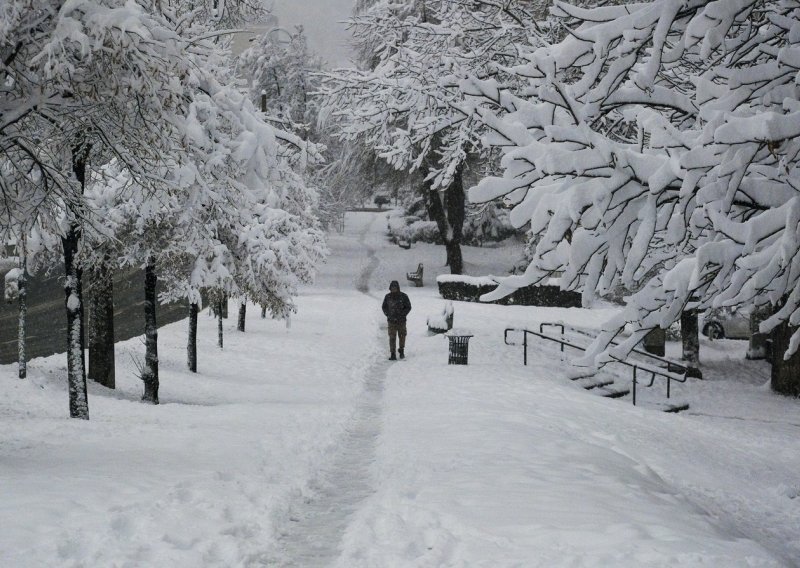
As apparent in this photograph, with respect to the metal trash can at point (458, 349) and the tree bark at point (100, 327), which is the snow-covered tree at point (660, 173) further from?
the metal trash can at point (458, 349)

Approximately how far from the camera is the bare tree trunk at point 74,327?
934cm

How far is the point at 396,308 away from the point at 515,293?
554 inches

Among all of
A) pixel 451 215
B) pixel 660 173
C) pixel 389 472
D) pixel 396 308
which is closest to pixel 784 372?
pixel 396 308

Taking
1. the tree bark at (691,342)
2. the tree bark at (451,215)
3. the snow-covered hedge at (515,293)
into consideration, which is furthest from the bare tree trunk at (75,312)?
the tree bark at (451,215)

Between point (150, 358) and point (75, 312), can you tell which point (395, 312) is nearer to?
point (150, 358)

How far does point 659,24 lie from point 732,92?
0.70 meters

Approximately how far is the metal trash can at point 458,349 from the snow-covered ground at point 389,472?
65cm

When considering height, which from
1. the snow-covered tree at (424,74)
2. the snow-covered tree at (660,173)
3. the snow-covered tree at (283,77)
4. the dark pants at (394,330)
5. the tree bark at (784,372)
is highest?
the snow-covered tree at (283,77)

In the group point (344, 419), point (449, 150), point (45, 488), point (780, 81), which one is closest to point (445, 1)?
point (449, 150)

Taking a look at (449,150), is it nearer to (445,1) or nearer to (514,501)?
(445,1)

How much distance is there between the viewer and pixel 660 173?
3.99m

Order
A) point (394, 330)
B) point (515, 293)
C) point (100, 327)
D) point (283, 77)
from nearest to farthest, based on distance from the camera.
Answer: point (100, 327), point (394, 330), point (515, 293), point (283, 77)

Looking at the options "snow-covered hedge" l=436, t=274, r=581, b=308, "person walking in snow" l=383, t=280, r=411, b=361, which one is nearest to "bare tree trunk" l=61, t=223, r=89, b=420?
"person walking in snow" l=383, t=280, r=411, b=361

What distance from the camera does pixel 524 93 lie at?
5301 mm
